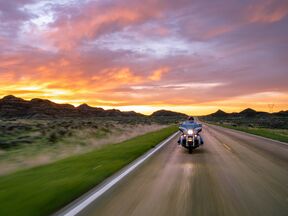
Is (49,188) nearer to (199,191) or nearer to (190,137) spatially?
(199,191)

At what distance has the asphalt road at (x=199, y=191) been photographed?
6613 millimetres

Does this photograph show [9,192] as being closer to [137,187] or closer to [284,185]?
[137,187]

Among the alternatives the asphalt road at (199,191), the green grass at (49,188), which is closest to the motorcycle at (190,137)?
the asphalt road at (199,191)

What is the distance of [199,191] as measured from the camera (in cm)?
844

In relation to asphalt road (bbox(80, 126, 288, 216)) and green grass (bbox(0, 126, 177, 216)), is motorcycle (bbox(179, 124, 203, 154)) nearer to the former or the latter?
asphalt road (bbox(80, 126, 288, 216))

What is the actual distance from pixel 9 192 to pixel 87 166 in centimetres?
475

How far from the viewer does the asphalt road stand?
6.61 meters

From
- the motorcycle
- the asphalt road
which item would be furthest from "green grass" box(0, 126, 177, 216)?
the motorcycle

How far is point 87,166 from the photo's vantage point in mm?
12828

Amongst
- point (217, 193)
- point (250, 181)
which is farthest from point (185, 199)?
point (250, 181)

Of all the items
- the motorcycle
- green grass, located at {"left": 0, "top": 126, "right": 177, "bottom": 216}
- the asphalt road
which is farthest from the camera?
the motorcycle

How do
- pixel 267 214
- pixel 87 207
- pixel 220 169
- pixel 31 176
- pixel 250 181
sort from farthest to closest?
1. pixel 220 169
2. pixel 31 176
3. pixel 250 181
4. pixel 87 207
5. pixel 267 214

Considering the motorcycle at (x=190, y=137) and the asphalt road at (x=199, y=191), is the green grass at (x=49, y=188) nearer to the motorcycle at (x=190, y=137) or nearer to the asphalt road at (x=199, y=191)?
the asphalt road at (x=199, y=191)

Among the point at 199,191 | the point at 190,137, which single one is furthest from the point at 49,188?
the point at 190,137
